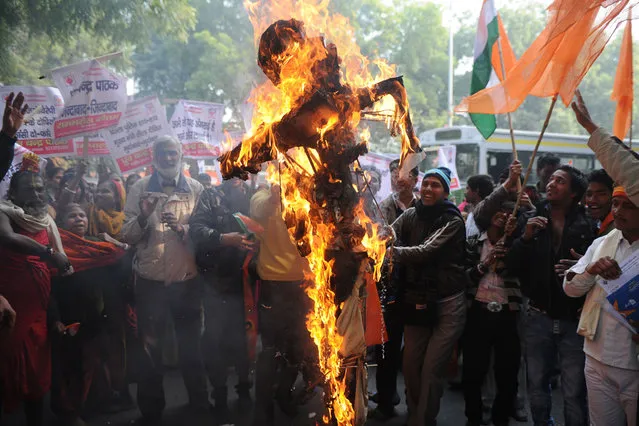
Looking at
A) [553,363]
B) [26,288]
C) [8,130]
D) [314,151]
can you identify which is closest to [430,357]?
[553,363]

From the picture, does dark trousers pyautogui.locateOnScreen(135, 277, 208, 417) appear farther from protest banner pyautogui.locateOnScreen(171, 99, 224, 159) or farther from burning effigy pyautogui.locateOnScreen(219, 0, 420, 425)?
protest banner pyautogui.locateOnScreen(171, 99, 224, 159)

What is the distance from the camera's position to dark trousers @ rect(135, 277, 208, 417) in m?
5.00

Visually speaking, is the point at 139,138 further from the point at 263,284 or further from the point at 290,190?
the point at 290,190

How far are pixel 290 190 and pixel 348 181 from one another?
36 centimetres

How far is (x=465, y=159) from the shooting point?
16.5m

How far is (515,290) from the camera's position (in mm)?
4617

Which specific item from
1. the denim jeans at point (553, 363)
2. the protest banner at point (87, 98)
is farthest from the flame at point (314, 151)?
the protest banner at point (87, 98)

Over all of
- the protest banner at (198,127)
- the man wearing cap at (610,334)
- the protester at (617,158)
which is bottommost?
the man wearing cap at (610,334)

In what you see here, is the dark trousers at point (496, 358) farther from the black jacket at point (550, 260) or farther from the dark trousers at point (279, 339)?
the dark trousers at point (279, 339)

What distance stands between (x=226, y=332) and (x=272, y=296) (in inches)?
47.4

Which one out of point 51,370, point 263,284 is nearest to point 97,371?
point 51,370

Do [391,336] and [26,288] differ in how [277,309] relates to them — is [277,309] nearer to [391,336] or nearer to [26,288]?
[391,336]

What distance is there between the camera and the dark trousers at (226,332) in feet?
17.7

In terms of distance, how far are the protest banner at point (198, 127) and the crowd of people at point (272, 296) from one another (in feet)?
8.49
